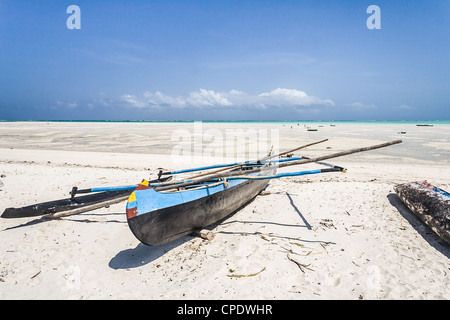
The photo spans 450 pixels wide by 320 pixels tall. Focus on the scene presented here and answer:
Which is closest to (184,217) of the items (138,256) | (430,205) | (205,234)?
(205,234)

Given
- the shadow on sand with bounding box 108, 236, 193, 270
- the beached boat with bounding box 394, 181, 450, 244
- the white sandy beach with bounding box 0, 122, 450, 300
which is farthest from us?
the beached boat with bounding box 394, 181, 450, 244

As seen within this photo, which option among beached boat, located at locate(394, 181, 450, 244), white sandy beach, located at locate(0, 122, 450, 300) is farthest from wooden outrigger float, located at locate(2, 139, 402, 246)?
beached boat, located at locate(394, 181, 450, 244)

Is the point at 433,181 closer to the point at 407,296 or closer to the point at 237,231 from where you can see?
the point at 407,296

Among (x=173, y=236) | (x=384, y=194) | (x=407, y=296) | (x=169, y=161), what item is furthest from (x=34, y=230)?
(x=384, y=194)

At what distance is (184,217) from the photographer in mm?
3842

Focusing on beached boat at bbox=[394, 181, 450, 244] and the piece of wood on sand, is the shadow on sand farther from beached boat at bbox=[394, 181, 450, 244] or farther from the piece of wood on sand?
beached boat at bbox=[394, 181, 450, 244]

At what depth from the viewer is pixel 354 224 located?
4.72 meters

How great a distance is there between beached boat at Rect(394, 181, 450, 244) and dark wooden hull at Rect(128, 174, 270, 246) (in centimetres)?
358

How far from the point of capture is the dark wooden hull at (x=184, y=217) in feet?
10.8

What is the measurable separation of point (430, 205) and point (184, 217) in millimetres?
4866

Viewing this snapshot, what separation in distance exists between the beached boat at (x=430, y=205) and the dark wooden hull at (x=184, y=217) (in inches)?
141

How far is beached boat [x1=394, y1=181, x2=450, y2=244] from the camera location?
399cm

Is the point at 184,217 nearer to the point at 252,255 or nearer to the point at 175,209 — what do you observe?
the point at 175,209

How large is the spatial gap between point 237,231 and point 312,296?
1905 mm
